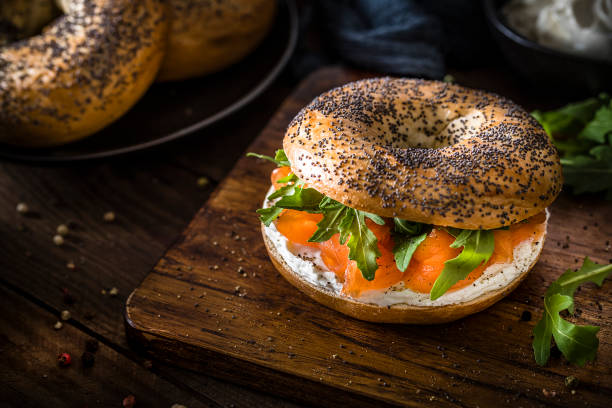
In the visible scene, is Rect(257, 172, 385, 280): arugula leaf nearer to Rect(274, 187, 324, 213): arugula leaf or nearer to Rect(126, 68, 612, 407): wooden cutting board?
Rect(274, 187, 324, 213): arugula leaf

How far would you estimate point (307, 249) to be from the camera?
203 cm

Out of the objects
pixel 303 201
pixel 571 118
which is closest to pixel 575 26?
pixel 571 118

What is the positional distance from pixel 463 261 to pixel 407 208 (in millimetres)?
247

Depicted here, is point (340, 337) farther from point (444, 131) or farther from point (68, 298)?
point (68, 298)

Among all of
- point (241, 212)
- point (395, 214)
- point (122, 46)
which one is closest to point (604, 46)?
point (395, 214)

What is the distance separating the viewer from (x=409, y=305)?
190 centimetres

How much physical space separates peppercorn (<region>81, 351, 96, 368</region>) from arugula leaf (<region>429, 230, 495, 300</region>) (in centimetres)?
124

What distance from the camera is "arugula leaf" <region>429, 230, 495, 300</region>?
69.6 inches

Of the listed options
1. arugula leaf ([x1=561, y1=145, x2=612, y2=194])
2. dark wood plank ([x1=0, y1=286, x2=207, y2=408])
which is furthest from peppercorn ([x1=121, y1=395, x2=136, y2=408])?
arugula leaf ([x1=561, y1=145, x2=612, y2=194])

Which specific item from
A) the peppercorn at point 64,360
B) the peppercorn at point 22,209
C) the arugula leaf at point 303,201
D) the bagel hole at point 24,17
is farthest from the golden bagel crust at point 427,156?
the bagel hole at point 24,17

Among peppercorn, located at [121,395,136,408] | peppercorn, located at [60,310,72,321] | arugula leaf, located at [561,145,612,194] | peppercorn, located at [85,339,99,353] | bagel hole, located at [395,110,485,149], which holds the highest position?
bagel hole, located at [395,110,485,149]

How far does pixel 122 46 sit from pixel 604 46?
238 centimetres

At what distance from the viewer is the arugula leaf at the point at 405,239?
5.93 ft

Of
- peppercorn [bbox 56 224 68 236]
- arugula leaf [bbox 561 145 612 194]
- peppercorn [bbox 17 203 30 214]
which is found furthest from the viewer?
peppercorn [bbox 17 203 30 214]
